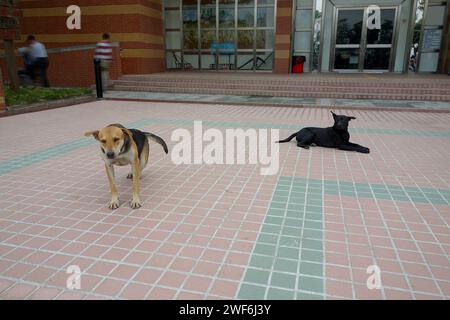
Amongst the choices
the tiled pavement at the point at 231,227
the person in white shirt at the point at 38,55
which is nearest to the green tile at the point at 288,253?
the tiled pavement at the point at 231,227

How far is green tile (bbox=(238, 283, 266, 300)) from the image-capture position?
A: 2.45 m

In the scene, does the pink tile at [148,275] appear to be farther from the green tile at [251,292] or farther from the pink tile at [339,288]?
the pink tile at [339,288]

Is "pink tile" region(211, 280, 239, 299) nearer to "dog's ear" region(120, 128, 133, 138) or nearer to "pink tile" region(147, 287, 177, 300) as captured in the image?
"pink tile" region(147, 287, 177, 300)

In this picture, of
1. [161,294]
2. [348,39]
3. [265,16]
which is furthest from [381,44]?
[161,294]

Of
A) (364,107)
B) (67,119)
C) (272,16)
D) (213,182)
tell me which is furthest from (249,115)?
(272,16)

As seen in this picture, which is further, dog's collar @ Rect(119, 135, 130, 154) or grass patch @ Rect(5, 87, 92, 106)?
grass patch @ Rect(5, 87, 92, 106)

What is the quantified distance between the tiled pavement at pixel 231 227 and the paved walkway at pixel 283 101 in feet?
15.4

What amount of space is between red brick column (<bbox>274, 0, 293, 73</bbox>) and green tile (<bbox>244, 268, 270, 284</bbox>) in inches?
663

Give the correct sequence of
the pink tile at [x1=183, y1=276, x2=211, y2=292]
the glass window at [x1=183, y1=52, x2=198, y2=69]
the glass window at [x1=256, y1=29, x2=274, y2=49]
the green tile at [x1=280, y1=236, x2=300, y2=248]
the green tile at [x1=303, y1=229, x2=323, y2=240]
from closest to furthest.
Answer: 1. the pink tile at [x1=183, y1=276, x2=211, y2=292]
2. the green tile at [x1=280, y1=236, x2=300, y2=248]
3. the green tile at [x1=303, y1=229, x2=323, y2=240]
4. the glass window at [x1=256, y1=29, x2=274, y2=49]
5. the glass window at [x1=183, y1=52, x2=198, y2=69]

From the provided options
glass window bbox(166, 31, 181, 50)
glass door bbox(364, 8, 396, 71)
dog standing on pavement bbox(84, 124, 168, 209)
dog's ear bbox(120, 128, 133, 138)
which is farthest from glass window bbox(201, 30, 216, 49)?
dog's ear bbox(120, 128, 133, 138)

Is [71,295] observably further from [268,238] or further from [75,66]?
[75,66]

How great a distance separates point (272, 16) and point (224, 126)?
12.5m
